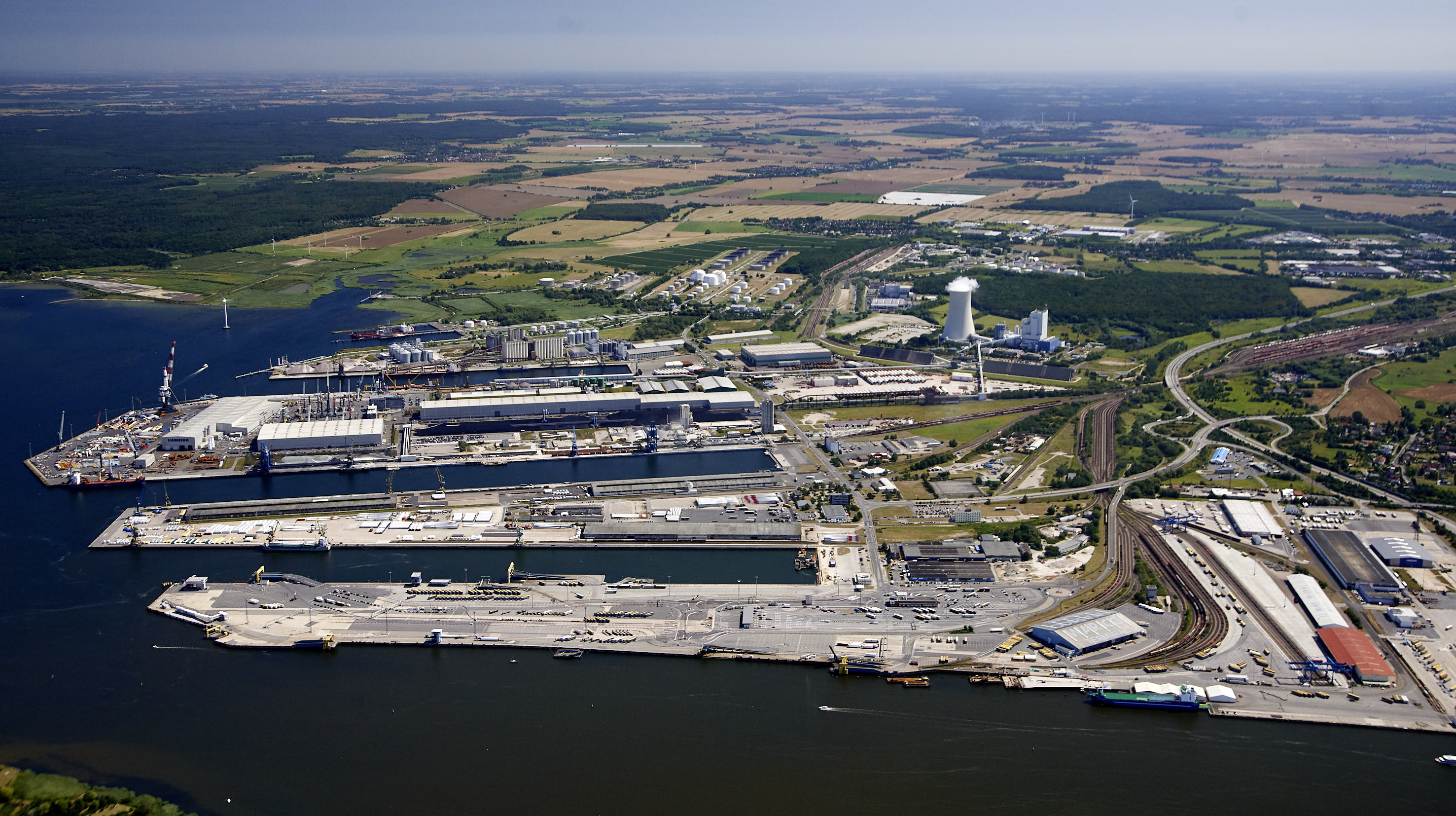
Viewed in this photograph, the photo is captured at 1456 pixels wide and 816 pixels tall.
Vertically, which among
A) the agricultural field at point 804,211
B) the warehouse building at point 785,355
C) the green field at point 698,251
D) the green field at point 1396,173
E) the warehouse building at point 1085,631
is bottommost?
the warehouse building at point 1085,631

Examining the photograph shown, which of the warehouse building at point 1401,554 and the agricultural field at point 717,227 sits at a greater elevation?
the agricultural field at point 717,227

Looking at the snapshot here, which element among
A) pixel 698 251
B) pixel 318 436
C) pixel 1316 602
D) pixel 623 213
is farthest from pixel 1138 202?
pixel 318 436

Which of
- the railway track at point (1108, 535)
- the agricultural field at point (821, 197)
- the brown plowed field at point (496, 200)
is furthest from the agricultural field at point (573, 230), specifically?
the railway track at point (1108, 535)

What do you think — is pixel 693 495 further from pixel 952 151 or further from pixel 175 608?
pixel 952 151

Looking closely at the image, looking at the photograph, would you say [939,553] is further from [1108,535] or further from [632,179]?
[632,179]

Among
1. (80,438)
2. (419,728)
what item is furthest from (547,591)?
(80,438)

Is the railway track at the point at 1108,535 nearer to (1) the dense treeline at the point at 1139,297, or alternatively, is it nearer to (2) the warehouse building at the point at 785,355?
(2) the warehouse building at the point at 785,355

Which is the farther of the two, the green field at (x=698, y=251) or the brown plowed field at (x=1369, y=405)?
the green field at (x=698, y=251)

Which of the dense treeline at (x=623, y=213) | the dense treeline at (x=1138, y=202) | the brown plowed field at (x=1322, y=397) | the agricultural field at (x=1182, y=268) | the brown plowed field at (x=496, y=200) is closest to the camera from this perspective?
the brown plowed field at (x=1322, y=397)
